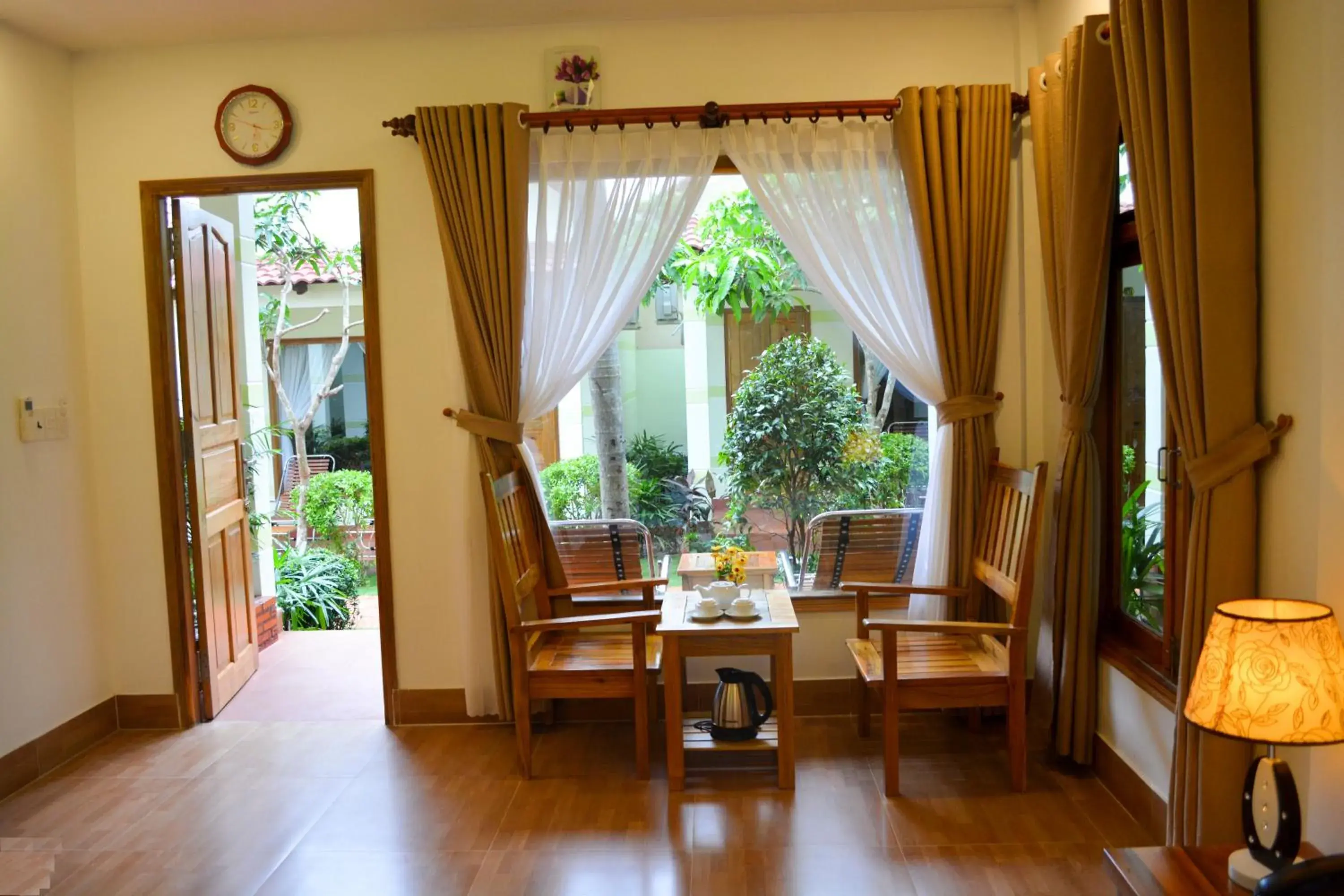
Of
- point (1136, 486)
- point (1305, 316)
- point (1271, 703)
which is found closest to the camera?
point (1271, 703)

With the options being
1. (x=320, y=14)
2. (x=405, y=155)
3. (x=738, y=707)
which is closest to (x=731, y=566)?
(x=738, y=707)

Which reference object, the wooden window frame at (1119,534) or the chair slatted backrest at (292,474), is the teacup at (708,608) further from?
the chair slatted backrest at (292,474)

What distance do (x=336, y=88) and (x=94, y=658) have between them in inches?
95.5

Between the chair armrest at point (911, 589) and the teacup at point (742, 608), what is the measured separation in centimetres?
51

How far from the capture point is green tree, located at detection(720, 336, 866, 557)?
4.27 m

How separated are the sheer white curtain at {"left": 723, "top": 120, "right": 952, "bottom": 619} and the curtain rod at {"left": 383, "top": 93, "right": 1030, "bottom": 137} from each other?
0.14 feet

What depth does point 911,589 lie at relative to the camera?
383 centimetres

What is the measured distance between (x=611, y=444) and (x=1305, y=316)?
105 inches

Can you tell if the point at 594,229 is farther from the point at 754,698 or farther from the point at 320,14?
the point at 754,698

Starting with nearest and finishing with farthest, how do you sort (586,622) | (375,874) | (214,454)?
1. (375,874)
2. (586,622)
3. (214,454)

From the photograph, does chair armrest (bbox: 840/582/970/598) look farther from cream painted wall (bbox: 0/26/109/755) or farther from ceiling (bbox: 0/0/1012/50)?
cream painted wall (bbox: 0/26/109/755)

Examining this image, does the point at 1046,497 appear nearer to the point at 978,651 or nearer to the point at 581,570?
the point at 978,651

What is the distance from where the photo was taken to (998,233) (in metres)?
3.89

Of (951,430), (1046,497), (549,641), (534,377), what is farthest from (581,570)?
(1046,497)
